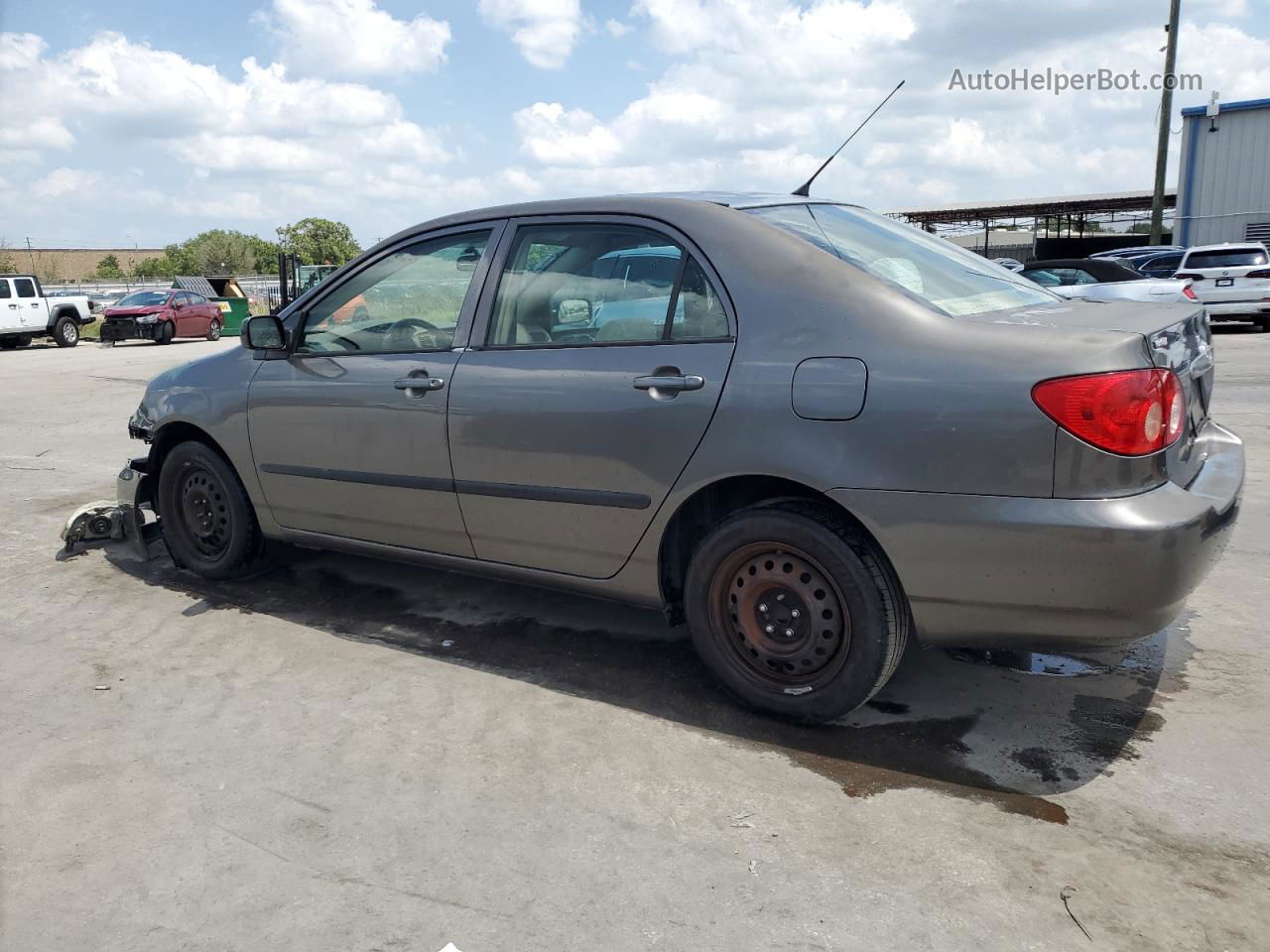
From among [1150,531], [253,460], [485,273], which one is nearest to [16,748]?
[253,460]

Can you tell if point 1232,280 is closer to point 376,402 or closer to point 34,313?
point 376,402

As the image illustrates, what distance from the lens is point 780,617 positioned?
10.6 ft

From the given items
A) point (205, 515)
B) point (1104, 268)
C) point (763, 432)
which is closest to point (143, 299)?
point (1104, 268)

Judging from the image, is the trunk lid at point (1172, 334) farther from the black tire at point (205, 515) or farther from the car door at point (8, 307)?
the car door at point (8, 307)

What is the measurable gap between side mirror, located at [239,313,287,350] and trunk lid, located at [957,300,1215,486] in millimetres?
2914

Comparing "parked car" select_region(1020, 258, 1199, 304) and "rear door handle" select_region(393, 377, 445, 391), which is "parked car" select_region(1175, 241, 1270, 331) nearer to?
"parked car" select_region(1020, 258, 1199, 304)

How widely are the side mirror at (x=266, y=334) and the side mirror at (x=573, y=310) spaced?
4.77 feet

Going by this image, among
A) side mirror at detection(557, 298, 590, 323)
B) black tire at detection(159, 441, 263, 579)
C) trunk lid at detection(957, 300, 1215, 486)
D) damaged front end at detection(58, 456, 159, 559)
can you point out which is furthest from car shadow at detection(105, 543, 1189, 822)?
side mirror at detection(557, 298, 590, 323)

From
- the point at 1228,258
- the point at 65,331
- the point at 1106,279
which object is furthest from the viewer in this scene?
the point at 65,331

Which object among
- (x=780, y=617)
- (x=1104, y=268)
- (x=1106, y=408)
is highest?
(x=1104, y=268)

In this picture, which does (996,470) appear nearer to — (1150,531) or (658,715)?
(1150,531)

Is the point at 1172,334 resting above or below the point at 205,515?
above

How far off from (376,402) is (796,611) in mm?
1904

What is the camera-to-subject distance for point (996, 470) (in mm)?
2770
